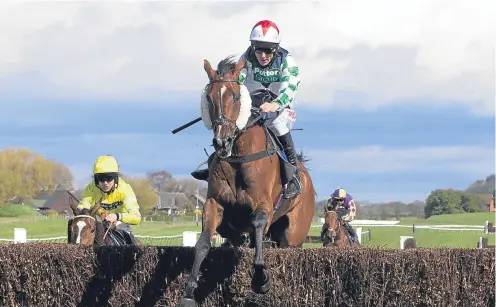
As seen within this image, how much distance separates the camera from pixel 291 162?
8703 mm

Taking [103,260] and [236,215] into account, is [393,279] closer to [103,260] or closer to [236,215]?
[236,215]

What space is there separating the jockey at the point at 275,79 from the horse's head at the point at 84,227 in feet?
4.33

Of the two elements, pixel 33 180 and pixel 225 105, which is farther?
pixel 33 180

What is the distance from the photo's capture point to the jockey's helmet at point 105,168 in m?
9.48

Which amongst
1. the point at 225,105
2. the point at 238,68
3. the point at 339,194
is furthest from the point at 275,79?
the point at 339,194

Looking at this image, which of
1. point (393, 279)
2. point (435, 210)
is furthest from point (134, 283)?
point (435, 210)

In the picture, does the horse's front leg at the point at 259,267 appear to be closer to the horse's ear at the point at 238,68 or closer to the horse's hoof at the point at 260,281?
the horse's hoof at the point at 260,281

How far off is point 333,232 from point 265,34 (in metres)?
6.56

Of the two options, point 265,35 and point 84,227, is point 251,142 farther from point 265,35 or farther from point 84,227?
point 84,227

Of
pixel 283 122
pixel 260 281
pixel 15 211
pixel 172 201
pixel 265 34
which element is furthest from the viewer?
pixel 172 201

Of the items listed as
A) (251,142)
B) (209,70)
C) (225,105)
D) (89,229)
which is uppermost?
(209,70)

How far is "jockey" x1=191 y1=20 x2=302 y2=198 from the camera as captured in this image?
811 cm

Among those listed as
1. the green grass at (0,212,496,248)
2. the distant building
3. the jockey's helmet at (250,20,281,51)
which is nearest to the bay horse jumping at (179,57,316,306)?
the jockey's helmet at (250,20,281,51)

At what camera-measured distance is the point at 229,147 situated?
277 inches
